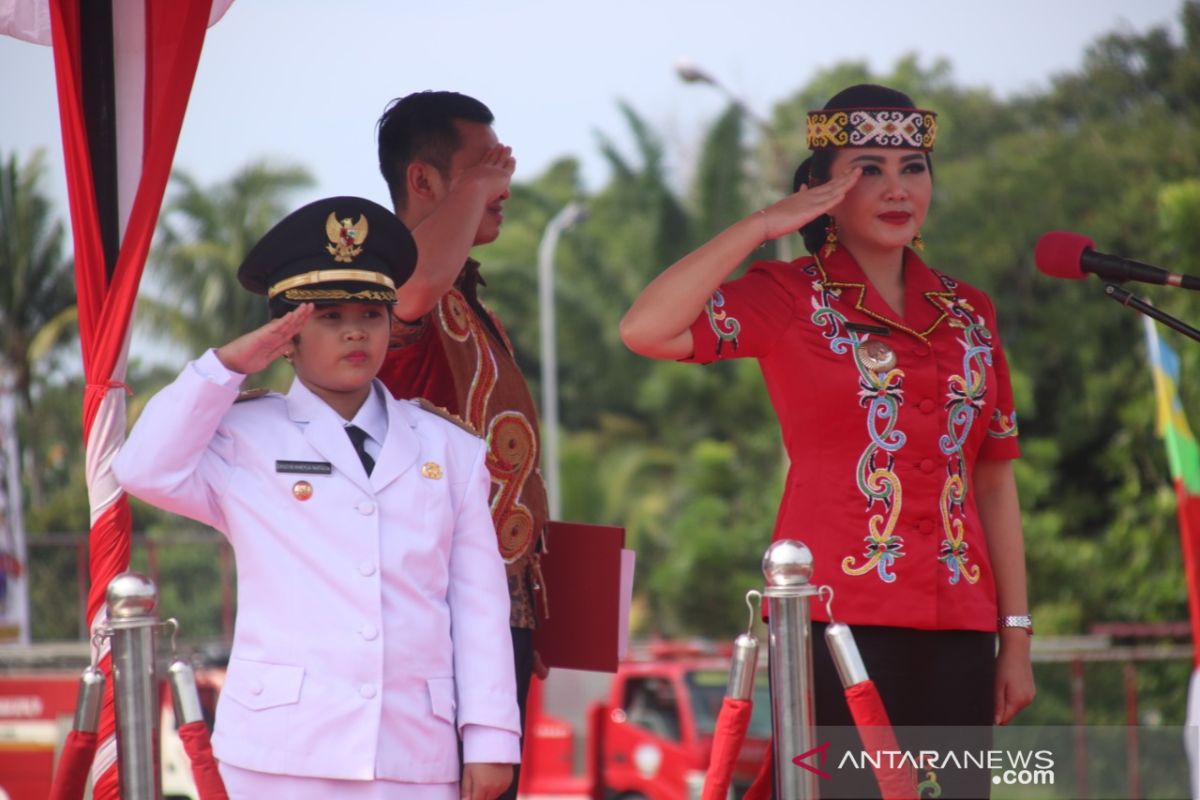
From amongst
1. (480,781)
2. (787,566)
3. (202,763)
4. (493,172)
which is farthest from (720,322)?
(202,763)

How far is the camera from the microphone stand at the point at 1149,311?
3299 mm

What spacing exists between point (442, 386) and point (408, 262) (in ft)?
2.05

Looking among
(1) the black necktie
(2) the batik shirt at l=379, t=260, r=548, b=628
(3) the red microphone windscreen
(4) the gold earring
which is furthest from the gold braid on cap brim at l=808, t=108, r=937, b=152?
(1) the black necktie

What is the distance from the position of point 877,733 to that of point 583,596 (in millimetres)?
1149

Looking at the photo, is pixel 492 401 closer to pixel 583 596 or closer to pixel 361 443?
pixel 583 596

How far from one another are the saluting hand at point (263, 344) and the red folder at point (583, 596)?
1.13m

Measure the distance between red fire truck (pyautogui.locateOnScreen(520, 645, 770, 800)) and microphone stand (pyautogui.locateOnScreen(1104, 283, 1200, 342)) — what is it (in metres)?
9.08

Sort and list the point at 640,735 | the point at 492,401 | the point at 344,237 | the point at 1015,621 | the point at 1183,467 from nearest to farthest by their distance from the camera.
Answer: the point at 344,237, the point at 1015,621, the point at 492,401, the point at 1183,467, the point at 640,735

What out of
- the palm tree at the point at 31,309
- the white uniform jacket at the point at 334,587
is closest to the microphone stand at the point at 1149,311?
the white uniform jacket at the point at 334,587

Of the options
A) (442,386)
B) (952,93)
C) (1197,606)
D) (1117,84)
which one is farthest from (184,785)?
(952,93)

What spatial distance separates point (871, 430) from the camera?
10.7ft

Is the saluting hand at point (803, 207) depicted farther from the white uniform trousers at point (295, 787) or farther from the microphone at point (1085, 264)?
the white uniform trousers at point (295, 787)

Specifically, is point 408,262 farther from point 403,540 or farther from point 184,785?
point 184,785

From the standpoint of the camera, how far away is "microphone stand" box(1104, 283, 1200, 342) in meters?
3.30
